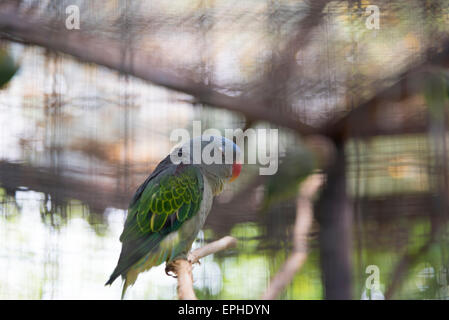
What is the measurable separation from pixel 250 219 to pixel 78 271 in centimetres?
45

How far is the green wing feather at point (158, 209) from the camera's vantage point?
904 millimetres

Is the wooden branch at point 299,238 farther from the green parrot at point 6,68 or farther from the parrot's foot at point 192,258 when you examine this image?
the green parrot at point 6,68

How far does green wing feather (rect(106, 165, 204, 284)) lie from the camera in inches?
35.6

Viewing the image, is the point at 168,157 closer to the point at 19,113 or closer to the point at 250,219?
the point at 250,219

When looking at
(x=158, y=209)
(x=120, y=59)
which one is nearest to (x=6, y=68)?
(x=120, y=59)

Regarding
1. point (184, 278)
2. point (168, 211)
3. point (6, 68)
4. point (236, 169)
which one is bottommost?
point (184, 278)

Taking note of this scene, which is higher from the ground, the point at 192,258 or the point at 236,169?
the point at 236,169

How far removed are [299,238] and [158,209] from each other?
1.24ft

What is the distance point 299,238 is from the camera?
97 centimetres

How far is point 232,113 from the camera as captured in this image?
93 cm

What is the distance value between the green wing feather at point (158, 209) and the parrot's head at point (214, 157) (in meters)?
0.05

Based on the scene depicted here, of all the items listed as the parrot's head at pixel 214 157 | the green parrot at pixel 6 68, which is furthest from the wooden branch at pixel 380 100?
the green parrot at pixel 6 68

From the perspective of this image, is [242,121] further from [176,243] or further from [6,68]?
[6,68]

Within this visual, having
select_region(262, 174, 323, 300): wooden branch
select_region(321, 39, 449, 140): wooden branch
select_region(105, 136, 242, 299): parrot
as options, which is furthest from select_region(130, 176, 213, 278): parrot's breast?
select_region(321, 39, 449, 140): wooden branch
